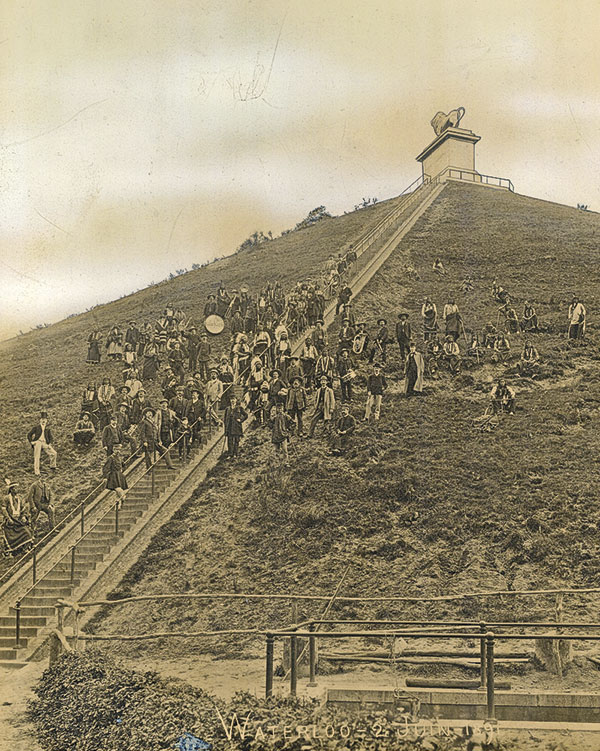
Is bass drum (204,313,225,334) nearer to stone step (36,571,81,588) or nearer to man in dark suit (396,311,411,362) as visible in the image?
man in dark suit (396,311,411,362)

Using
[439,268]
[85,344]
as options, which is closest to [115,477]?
[85,344]

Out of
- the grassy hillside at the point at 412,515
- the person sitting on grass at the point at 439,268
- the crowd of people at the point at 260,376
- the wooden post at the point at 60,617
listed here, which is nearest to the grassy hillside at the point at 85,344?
the crowd of people at the point at 260,376

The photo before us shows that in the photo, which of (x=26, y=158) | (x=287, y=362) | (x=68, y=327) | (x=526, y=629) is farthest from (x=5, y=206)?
(x=68, y=327)

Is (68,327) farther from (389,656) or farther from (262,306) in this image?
(389,656)

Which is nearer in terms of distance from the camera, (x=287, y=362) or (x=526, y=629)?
(x=526, y=629)

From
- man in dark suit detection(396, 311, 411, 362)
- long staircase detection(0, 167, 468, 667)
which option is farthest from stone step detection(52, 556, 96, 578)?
man in dark suit detection(396, 311, 411, 362)

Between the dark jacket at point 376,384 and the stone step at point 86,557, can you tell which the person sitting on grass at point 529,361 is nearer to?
the dark jacket at point 376,384
